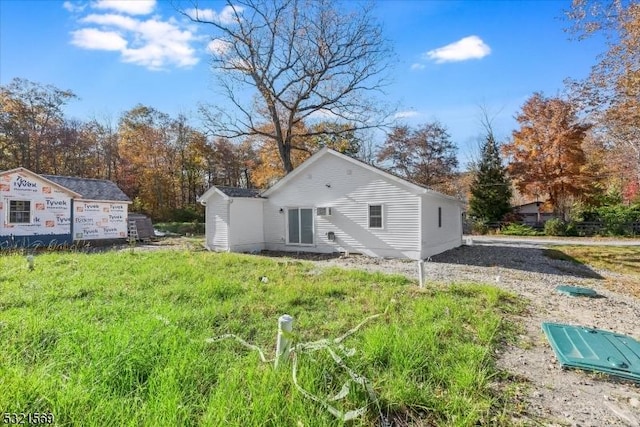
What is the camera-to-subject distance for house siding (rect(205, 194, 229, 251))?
13.5 metres

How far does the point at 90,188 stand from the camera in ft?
57.5

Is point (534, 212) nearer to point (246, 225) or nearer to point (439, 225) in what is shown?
point (439, 225)

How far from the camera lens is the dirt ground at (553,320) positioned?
2525 mm

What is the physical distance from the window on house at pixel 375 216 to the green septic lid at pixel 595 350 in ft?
25.1

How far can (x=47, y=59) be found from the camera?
9.72 metres

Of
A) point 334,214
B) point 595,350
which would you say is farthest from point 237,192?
point 595,350

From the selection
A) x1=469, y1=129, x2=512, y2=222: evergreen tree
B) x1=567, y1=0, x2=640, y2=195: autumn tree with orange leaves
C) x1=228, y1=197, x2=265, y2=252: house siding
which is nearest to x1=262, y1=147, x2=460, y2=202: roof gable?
x1=228, y1=197, x2=265, y2=252: house siding

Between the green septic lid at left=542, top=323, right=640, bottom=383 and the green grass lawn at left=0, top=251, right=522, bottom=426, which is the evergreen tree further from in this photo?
the green septic lid at left=542, top=323, right=640, bottom=383

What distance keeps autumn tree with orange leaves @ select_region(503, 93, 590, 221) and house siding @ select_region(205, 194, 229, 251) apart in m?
25.6

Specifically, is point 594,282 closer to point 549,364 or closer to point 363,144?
point 549,364

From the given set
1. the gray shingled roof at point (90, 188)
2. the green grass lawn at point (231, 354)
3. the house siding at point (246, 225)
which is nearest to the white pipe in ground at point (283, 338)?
the green grass lawn at point (231, 354)

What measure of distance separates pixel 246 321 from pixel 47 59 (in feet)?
36.0

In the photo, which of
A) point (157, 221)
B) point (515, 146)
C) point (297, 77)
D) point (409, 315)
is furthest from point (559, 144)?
point (157, 221)

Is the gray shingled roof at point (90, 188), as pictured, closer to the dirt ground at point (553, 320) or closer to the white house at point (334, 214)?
the white house at point (334, 214)
